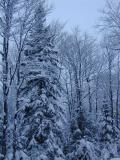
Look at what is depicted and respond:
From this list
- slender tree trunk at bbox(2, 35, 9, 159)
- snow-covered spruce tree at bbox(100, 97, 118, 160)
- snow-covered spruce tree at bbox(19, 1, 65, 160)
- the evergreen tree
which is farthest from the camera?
the evergreen tree

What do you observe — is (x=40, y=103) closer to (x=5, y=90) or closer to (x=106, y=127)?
(x=5, y=90)

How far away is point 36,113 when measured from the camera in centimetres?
1922

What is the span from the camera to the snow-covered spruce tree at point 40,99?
18.9 metres

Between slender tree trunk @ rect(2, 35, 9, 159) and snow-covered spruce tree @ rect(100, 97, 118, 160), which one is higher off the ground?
slender tree trunk @ rect(2, 35, 9, 159)

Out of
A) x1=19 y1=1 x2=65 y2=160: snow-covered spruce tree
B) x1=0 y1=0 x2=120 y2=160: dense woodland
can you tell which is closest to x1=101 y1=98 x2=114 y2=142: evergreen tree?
x1=0 y1=0 x2=120 y2=160: dense woodland

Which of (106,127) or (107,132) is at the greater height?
(106,127)

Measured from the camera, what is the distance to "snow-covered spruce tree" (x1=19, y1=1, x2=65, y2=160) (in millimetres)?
18938

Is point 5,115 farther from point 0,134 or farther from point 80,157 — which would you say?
point 80,157

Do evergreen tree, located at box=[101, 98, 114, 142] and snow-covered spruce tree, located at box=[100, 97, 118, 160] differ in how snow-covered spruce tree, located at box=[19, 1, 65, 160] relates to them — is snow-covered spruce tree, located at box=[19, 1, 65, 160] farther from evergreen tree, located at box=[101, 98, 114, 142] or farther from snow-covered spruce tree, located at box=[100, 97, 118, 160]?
evergreen tree, located at box=[101, 98, 114, 142]

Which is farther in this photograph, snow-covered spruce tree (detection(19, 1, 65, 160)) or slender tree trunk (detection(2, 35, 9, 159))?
snow-covered spruce tree (detection(19, 1, 65, 160))

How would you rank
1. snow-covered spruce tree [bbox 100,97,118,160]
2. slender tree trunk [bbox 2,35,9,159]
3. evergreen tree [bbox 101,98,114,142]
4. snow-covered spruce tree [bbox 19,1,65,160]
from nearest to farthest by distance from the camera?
slender tree trunk [bbox 2,35,9,159] → snow-covered spruce tree [bbox 19,1,65,160] → snow-covered spruce tree [bbox 100,97,118,160] → evergreen tree [bbox 101,98,114,142]

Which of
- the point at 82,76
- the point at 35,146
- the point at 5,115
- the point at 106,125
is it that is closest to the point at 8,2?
the point at 5,115

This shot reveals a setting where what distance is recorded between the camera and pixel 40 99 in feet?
64.4

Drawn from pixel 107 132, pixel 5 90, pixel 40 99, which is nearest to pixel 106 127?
pixel 107 132
